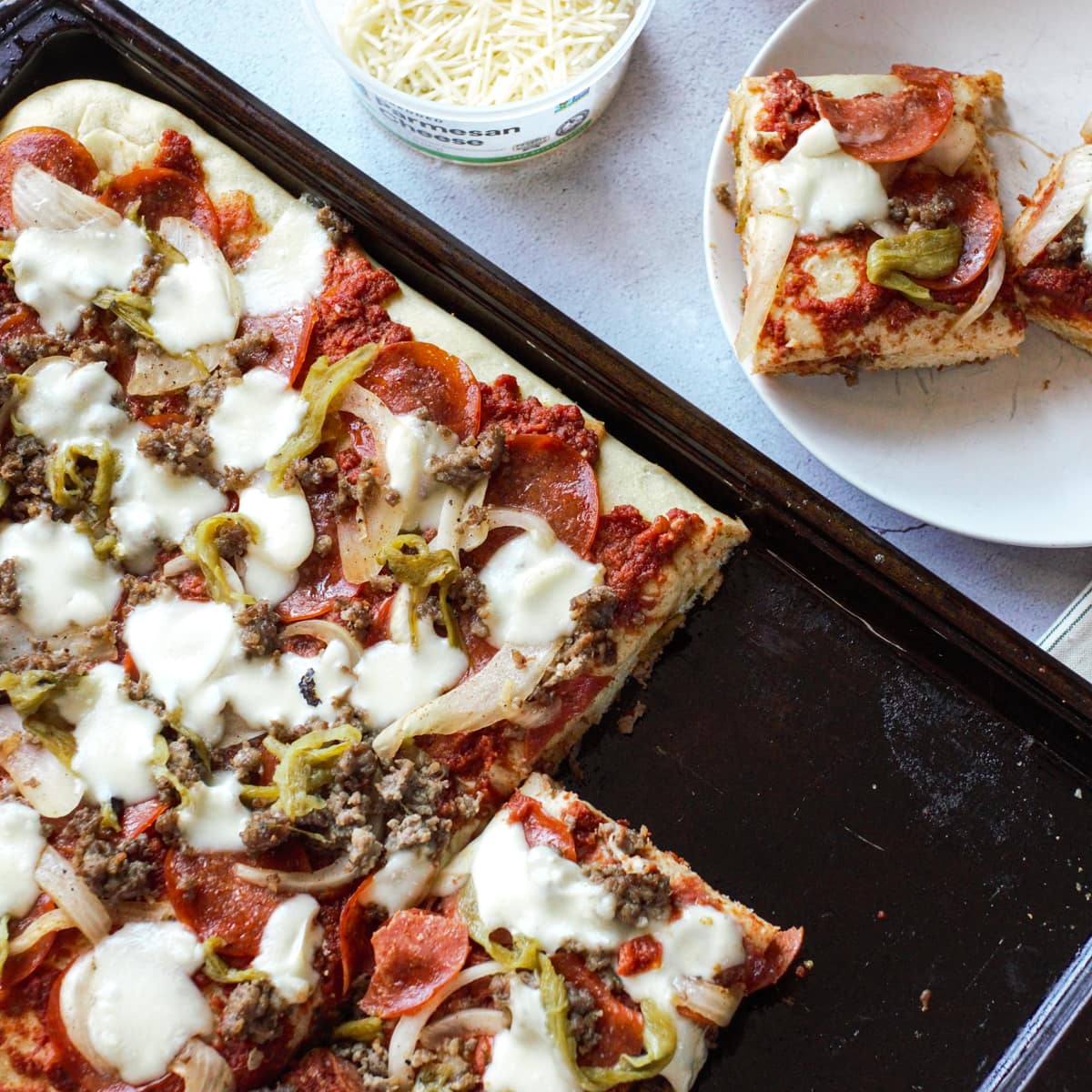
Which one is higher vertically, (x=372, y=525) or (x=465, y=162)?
(x=465, y=162)

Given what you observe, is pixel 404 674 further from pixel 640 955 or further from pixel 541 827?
pixel 640 955

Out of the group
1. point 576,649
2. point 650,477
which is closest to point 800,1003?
point 576,649

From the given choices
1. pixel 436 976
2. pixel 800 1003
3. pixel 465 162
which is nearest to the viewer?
pixel 436 976

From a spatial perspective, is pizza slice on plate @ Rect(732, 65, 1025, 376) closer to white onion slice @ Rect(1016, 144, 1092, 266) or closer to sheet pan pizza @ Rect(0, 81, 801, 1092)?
white onion slice @ Rect(1016, 144, 1092, 266)

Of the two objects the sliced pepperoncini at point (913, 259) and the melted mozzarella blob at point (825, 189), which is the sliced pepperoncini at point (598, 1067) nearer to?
the sliced pepperoncini at point (913, 259)

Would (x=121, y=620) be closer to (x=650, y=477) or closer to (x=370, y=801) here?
(x=370, y=801)

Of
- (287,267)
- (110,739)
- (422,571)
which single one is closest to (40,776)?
(110,739)

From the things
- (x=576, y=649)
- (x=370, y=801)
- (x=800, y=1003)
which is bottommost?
(x=800, y=1003)
